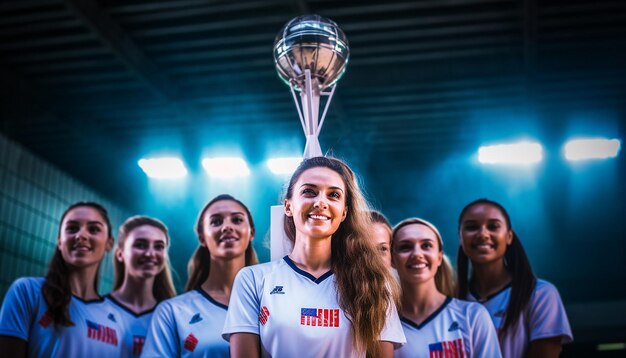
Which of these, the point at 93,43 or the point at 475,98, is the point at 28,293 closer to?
the point at 93,43

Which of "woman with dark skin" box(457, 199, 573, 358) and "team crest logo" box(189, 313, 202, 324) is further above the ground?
"woman with dark skin" box(457, 199, 573, 358)

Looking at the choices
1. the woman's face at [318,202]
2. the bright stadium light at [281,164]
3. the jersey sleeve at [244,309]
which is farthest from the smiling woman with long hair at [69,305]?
the bright stadium light at [281,164]

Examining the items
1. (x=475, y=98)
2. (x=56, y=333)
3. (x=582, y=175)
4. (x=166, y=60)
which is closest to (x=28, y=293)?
(x=56, y=333)

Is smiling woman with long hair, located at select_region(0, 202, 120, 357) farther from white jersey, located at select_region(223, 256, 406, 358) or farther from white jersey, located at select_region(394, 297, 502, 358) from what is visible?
white jersey, located at select_region(394, 297, 502, 358)

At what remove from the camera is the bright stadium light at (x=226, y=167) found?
1036 centimetres

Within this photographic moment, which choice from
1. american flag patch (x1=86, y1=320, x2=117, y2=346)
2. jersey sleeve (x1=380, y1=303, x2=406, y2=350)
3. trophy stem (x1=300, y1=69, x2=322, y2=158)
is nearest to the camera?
jersey sleeve (x1=380, y1=303, x2=406, y2=350)

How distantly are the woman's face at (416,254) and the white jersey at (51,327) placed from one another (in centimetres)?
164

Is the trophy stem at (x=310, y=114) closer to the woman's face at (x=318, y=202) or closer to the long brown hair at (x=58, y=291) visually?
the woman's face at (x=318, y=202)

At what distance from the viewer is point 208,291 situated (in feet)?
11.6

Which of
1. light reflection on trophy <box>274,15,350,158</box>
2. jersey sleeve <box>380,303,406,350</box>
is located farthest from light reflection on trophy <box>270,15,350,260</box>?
jersey sleeve <box>380,303,406,350</box>

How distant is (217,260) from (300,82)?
3.74 feet

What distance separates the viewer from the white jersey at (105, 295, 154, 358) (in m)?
3.68

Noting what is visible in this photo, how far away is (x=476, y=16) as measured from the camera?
6.75 metres

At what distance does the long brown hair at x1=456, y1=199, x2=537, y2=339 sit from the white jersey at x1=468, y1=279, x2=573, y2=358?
1.3 inches
